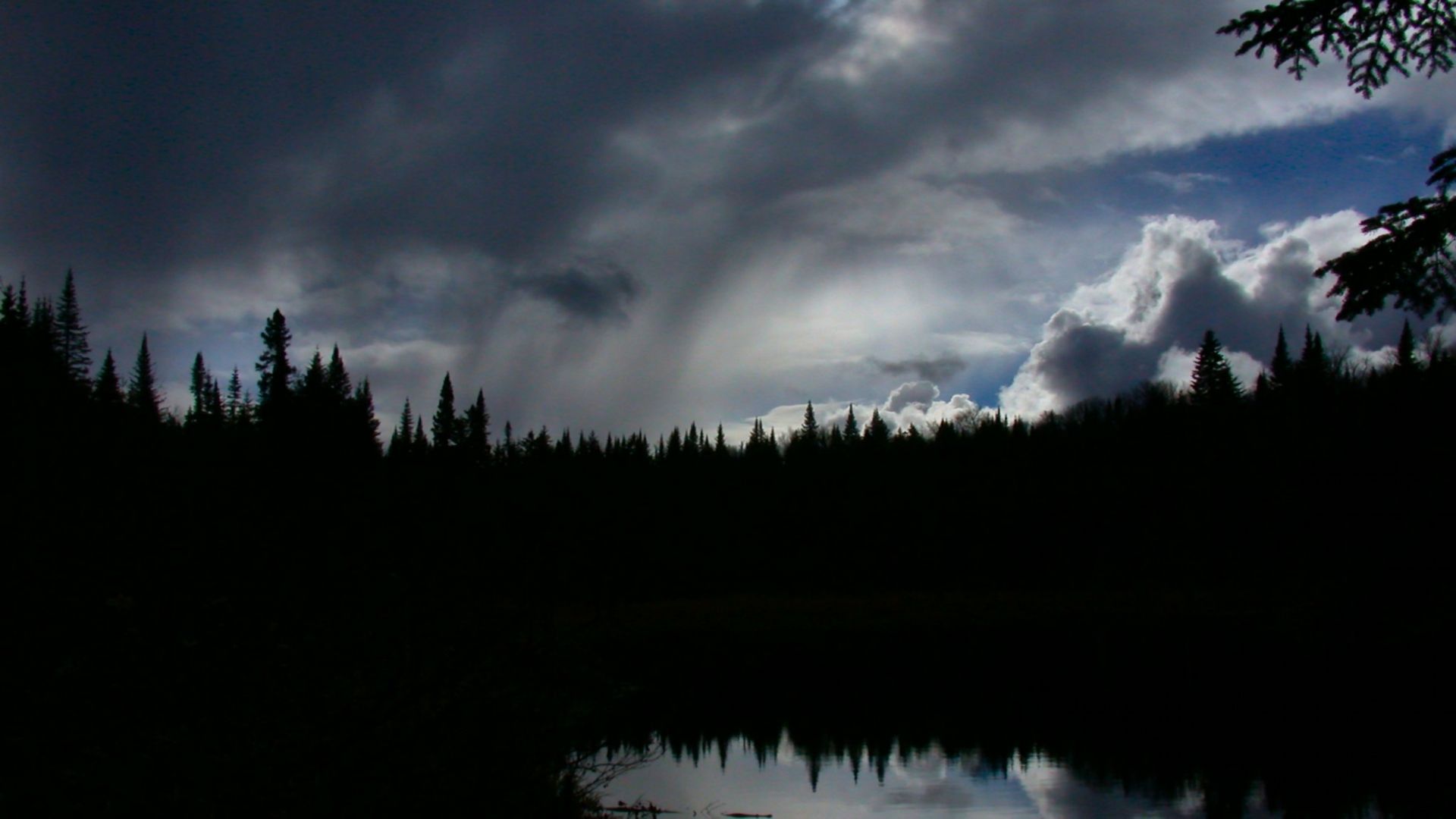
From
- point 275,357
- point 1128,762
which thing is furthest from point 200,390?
point 1128,762

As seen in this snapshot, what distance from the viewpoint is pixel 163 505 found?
114 ft

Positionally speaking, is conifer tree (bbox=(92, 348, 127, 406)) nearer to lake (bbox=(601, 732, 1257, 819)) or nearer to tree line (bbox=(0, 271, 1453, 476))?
tree line (bbox=(0, 271, 1453, 476))

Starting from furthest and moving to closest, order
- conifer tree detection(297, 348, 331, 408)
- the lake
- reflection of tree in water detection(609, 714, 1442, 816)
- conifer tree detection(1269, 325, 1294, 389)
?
conifer tree detection(1269, 325, 1294, 389) < conifer tree detection(297, 348, 331, 408) < the lake < reflection of tree in water detection(609, 714, 1442, 816)

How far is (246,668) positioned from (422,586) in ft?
8.69

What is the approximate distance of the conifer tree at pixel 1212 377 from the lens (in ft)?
345

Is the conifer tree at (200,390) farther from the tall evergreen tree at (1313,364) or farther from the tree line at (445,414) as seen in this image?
the tall evergreen tree at (1313,364)

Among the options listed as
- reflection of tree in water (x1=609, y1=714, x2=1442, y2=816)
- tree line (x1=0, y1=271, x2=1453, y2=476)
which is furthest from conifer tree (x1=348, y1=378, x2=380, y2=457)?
reflection of tree in water (x1=609, y1=714, x2=1442, y2=816)

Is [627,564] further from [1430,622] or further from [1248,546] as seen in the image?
[1430,622]

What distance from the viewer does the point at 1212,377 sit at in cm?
10638

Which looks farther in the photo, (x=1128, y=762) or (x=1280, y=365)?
(x=1280, y=365)

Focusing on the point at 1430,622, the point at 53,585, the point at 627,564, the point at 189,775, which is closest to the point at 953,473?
the point at 627,564

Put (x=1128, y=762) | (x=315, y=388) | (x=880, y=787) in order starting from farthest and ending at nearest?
(x=315, y=388)
(x=1128, y=762)
(x=880, y=787)

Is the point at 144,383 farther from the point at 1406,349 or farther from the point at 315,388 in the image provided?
the point at 1406,349

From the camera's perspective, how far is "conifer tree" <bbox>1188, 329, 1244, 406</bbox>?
105 m
